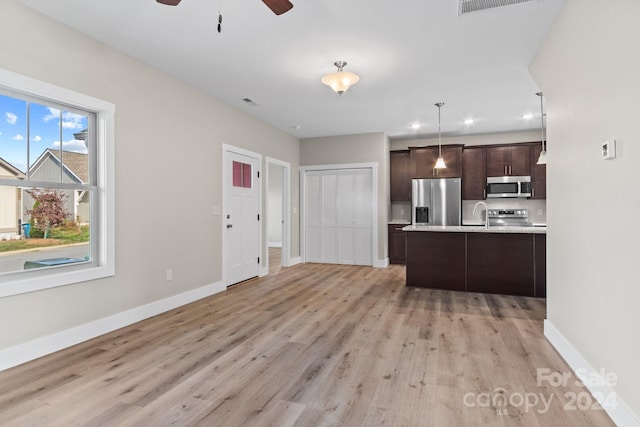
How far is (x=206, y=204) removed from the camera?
14.6 feet

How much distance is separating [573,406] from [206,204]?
4079 millimetres

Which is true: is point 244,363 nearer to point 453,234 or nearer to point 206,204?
point 206,204

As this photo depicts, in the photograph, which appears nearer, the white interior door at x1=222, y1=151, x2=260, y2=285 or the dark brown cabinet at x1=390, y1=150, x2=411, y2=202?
the white interior door at x1=222, y1=151, x2=260, y2=285

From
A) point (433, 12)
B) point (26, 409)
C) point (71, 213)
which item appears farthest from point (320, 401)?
point (433, 12)

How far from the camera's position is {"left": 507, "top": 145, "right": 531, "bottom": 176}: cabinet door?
6.57 metres

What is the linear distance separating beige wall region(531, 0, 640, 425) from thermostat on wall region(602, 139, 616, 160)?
3cm

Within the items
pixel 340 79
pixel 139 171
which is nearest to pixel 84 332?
pixel 139 171

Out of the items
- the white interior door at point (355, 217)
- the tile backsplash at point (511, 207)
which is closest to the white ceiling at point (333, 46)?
the white interior door at point (355, 217)

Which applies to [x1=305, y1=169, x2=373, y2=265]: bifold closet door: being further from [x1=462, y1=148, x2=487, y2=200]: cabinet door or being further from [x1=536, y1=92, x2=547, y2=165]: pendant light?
[x1=536, y1=92, x2=547, y2=165]: pendant light

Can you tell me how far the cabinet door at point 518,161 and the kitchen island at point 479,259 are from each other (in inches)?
99.5

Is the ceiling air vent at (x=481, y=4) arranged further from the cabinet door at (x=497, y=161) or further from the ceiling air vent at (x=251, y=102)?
the cabinet door at (x=497, y=161)

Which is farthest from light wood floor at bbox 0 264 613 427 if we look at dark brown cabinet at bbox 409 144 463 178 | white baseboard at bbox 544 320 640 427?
dark brown cabinet at bbox 409 144 463 178

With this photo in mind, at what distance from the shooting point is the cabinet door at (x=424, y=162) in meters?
6.88

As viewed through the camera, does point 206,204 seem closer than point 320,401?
No
